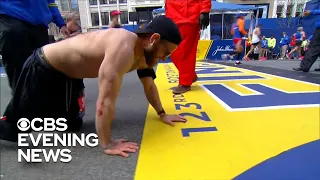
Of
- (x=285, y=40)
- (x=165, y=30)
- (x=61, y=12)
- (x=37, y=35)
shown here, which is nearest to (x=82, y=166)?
(x=165, y=30)

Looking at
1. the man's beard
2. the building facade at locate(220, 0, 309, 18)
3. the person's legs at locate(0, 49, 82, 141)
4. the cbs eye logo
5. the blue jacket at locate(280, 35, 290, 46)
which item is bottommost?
the blue jacket at locate(280, 35, 290, 46)

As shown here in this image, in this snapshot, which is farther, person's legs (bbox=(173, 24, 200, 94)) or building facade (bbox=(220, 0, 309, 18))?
building facade (bbox=(220, 0, 309, 18))

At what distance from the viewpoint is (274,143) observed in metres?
1.19

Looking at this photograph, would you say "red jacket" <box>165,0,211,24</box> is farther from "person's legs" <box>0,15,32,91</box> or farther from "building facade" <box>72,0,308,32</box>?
"building facade" <box>72,0,308,32</box>

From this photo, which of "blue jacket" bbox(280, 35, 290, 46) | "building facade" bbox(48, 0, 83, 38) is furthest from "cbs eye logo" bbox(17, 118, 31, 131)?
"blue jacket" bbox(280, 35, 290, 46)

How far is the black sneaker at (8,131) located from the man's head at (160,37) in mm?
833

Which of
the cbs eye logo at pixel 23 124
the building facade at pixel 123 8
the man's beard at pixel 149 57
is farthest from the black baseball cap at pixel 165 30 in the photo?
the building facade at pixel 123 8

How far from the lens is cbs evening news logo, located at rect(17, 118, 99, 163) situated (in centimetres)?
117

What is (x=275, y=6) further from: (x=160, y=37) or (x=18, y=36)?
(x=18, y=36)

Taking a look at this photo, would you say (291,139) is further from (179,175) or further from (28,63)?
(28,63)

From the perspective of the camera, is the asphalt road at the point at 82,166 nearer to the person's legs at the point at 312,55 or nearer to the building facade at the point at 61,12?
the building facade at the point at 61,12

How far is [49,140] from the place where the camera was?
1354 millimetres

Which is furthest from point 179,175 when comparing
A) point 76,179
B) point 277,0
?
point 277,0

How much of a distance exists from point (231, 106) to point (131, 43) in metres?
1.05
